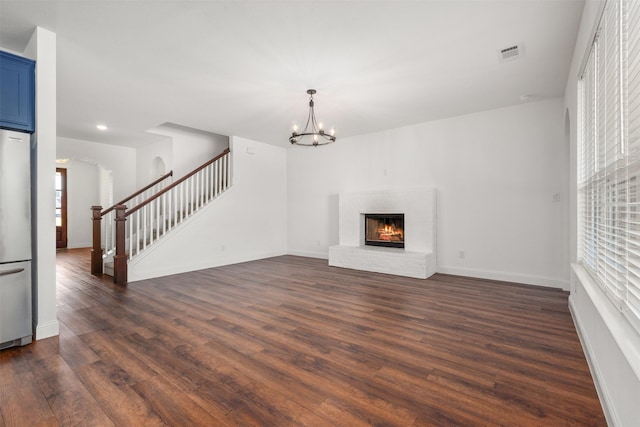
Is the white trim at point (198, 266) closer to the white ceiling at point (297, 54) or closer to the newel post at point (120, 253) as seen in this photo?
the newel post at point (120, 253)

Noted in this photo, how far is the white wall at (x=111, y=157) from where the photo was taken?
21.9ft

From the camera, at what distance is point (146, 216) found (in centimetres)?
530

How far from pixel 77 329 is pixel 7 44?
2.90m

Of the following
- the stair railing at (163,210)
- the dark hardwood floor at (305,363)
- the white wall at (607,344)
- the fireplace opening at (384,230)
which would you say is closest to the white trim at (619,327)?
the white wall at (607,344)

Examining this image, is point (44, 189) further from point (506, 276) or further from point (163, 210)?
point (506, 276)

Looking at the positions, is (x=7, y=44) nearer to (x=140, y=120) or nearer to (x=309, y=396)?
(x=140, y=120)

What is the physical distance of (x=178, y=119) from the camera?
5320 mm

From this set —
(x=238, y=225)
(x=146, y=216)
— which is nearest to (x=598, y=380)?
(x=238, y=225)

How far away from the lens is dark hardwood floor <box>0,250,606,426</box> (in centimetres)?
168

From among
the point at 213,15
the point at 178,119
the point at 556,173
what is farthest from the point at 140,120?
the point at 556,173

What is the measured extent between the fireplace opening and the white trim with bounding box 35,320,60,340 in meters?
4.91

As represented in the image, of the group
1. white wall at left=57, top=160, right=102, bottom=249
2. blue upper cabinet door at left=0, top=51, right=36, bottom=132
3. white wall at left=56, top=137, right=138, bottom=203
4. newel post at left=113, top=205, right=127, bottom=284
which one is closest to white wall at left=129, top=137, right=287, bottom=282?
newel post at left=113, top=205, right=127, bottom=284

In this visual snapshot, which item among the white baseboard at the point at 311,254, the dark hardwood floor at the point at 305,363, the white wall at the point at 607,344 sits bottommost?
the dark hardwood floor at the point at 305,363

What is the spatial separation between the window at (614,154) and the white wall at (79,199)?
1145cm
